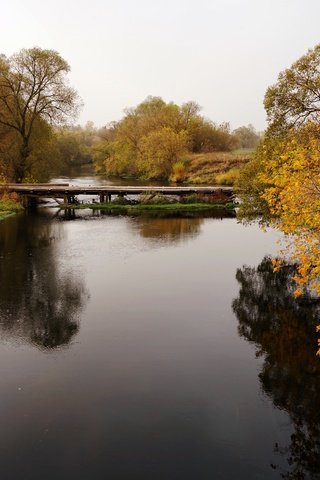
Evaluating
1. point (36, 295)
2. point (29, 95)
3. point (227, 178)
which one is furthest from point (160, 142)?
point (36, 295)

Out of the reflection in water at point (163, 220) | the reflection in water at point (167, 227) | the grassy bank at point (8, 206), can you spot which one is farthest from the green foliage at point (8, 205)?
the reflection in water at point (167, 227)

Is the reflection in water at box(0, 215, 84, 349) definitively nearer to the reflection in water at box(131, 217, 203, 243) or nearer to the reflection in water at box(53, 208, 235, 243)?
the reflection in water at box(131, 217, 203, 243)

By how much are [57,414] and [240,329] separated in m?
8.73

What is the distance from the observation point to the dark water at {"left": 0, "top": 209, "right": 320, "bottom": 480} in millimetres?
10500

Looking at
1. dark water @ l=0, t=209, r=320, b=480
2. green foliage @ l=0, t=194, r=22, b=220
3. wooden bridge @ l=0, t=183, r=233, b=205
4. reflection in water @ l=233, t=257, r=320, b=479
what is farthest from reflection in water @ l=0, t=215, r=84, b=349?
wooden bridge @ l=0, t=183, r=233, b=205

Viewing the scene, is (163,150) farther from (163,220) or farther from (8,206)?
(163,220)

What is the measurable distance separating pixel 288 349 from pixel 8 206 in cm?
3776

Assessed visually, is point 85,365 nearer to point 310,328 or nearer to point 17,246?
point 310,328

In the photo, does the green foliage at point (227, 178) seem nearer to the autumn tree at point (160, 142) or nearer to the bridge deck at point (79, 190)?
the autumn tree at point (160, 142)

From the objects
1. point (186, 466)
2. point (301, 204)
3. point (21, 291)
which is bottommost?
point (186, 466)

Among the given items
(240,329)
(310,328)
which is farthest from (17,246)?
(310,328)

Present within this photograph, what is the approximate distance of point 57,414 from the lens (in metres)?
11.9

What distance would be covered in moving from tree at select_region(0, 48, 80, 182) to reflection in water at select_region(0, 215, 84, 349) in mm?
25228

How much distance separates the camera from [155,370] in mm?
14281
